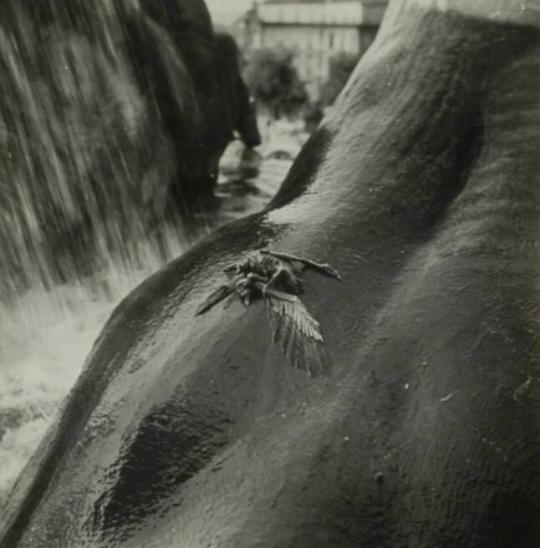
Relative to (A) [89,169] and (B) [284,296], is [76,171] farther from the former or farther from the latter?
(B) [284,296]

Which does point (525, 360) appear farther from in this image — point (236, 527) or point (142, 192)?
point (142, 192)

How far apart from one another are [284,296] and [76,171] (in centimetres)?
690

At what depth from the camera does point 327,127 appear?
3516mm

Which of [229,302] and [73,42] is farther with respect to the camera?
[73,42]

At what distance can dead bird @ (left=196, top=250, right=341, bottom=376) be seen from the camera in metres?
2.27

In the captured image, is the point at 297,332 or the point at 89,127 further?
the point at 89,127

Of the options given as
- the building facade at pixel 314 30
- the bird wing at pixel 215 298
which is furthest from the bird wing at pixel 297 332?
the building facade at pixel 314 30

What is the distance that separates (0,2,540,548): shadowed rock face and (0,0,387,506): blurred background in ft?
9.66

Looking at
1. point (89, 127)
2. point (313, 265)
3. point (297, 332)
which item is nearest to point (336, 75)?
point (89, 127)

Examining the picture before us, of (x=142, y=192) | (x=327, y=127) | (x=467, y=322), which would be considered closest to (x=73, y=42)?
(x=142, y=192)

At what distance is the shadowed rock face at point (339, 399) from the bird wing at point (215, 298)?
0.03m

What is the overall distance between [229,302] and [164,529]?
24.4 inches

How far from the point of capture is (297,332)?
2291 millimetres

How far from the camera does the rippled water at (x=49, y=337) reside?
566 centimetres
